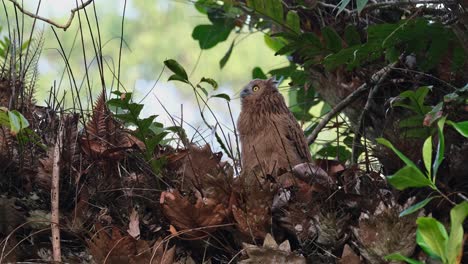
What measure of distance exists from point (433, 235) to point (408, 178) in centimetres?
12

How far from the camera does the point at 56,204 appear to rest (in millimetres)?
1944

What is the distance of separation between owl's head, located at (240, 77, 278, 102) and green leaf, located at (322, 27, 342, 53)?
0.51m

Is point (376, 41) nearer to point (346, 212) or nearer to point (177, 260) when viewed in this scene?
point (346, 212)

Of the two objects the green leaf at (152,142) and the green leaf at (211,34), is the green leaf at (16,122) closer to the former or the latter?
the green leaf at (152,142)

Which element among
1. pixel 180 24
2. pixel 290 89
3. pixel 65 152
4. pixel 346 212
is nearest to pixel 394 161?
pixel 346 212

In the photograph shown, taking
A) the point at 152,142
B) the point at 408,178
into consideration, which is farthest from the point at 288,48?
the point at 408,178

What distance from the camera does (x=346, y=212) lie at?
192 cm

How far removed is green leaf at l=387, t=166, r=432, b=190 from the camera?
152 centimetres

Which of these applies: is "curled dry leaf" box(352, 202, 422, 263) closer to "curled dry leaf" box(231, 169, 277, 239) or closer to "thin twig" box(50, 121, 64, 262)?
"curled dry leaf" box(231, 169, 277, 239)

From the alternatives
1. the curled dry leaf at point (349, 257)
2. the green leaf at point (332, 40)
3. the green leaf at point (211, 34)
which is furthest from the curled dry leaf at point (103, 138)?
the green leaf at point (211, 34)

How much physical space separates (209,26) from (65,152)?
197cm

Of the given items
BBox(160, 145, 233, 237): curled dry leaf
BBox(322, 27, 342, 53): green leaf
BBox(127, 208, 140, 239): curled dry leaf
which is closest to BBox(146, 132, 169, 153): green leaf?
BBox(160, 145, 233, 237): curled dry leaf

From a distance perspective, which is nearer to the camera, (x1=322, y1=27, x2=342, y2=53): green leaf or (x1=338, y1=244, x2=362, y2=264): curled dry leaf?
(x1=338, y1=244, x2=362, y2=264): curled dry leaf

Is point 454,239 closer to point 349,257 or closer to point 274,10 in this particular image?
point 349,257
